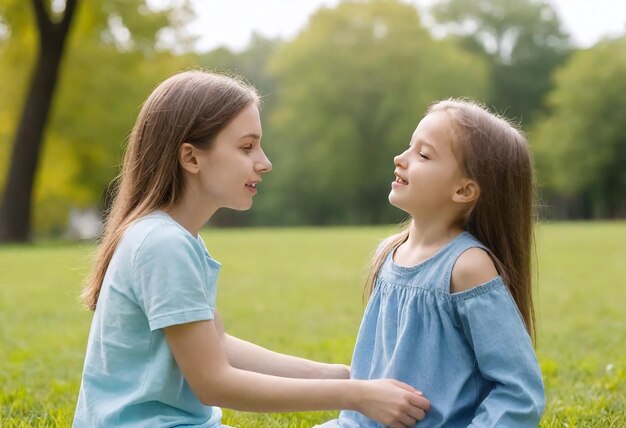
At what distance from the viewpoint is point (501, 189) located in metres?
2.45

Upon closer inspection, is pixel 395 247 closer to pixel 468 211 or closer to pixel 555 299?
pixel 468 211

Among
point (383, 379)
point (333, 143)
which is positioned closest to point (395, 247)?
point (383, 379)

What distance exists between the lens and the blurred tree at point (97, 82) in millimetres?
→ 22234

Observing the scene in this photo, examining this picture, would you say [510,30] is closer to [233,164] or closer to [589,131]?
[589,131]

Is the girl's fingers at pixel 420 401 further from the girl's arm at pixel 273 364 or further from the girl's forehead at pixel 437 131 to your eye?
the girl's forehead at pixel 437 131

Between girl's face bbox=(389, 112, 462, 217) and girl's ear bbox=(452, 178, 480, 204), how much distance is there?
1 centimetres

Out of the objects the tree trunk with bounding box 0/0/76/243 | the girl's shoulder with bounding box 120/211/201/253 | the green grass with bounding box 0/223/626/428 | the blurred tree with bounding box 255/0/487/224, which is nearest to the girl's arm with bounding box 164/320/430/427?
the girl's shoulder with bounding box 120/211/201/253

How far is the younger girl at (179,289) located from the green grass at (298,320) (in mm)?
714

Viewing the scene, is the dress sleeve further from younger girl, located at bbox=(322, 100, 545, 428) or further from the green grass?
the green grass

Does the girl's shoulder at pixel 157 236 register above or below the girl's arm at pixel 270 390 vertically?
above

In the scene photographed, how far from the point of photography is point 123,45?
25734mm

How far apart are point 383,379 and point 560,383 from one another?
2479 mm

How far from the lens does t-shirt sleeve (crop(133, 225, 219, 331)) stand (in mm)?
2170

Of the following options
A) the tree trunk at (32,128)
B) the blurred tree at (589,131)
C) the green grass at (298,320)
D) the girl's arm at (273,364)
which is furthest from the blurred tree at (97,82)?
the blurred tree at (589,131)
